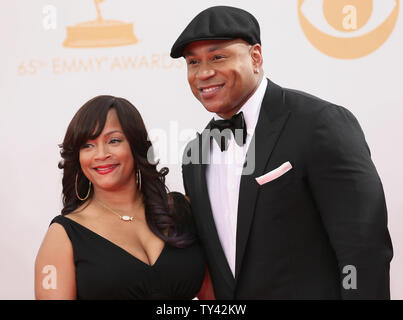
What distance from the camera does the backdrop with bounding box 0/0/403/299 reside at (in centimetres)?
245

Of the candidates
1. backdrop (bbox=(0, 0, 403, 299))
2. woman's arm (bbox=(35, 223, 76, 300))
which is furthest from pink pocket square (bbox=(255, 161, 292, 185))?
backdrop (bbox=(0, 0, 403, 299))

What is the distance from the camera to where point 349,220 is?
1617 millimetres

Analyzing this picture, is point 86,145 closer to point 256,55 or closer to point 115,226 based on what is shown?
point 115,226

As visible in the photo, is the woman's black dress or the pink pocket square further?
the woman's black dress

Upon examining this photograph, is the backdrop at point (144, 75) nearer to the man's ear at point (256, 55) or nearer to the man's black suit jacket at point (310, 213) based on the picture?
the man's ear at point (256, 55)

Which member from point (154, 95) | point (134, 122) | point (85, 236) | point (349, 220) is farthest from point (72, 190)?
point (349, 220)

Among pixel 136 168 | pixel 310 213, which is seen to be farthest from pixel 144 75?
pixel 310 213

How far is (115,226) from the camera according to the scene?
78.0 inches

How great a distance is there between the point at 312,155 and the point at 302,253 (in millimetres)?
321

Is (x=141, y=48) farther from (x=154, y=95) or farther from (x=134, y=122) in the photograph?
(x=134, y=122)

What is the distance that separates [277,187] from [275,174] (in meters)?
0.04

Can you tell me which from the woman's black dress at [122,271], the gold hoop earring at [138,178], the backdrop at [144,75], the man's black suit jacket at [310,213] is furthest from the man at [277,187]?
the backdrop at [144,75]

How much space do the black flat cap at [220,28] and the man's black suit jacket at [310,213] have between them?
22 centimetres

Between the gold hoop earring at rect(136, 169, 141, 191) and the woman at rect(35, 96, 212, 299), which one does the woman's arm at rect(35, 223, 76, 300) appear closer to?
the woman at rect(35, 96, 212, 299)
